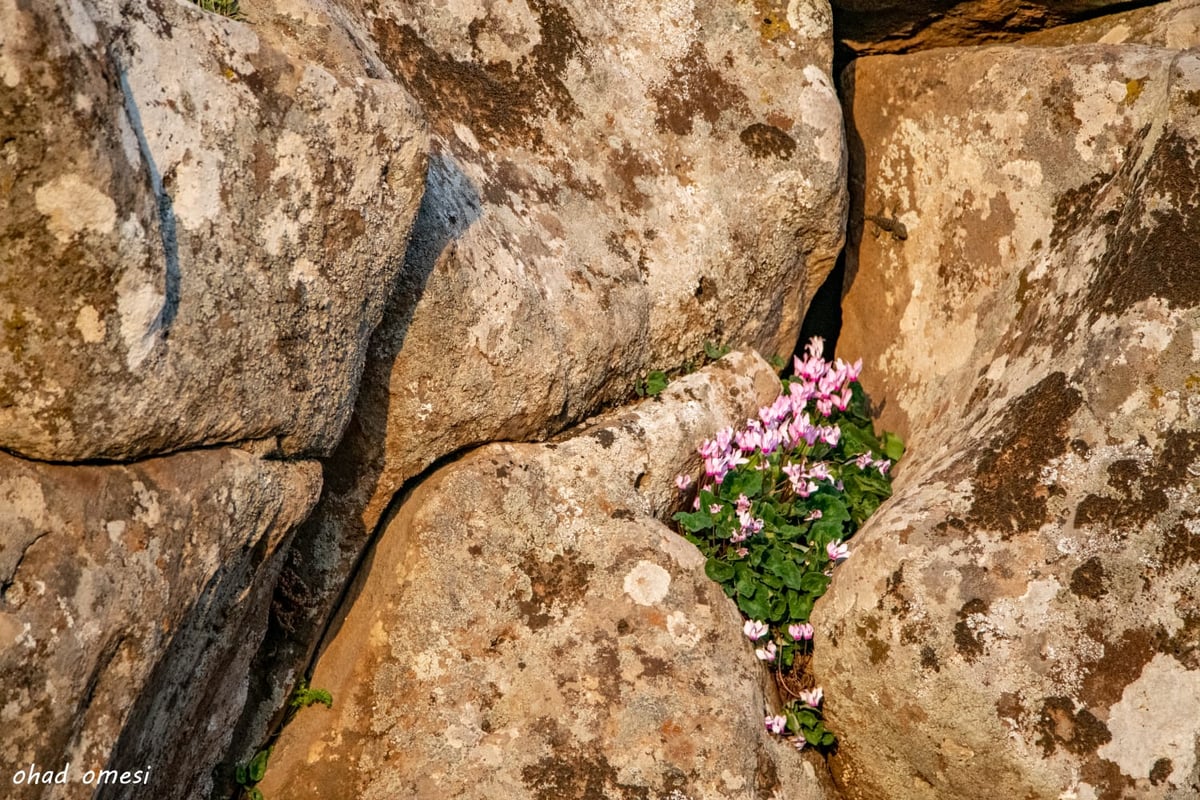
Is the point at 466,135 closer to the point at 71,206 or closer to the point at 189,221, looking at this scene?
the point at 189,221

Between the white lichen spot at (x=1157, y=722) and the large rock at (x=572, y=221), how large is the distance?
243cm

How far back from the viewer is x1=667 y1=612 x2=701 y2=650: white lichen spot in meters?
4.84

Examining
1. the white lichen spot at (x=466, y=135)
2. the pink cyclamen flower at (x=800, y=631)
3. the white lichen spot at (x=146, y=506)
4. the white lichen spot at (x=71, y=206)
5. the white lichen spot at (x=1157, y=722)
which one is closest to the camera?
the white lichen spot at (x=71, y=206)

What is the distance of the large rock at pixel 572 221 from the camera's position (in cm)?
477

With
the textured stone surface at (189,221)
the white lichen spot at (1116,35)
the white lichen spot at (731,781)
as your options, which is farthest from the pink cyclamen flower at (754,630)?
the white lichen spot at (1116,35)

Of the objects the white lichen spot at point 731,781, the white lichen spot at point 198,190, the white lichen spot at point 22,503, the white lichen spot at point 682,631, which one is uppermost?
the white lichen spot at point 198,190

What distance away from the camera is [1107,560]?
4.52 m

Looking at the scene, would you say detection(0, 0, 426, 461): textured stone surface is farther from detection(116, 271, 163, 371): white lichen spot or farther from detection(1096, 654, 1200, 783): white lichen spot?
detection(1096, 654, 1200, 783): white lichen spot

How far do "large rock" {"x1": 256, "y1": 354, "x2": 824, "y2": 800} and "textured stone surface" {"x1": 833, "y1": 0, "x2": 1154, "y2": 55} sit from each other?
11.0 feet

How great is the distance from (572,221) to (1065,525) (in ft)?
8.07

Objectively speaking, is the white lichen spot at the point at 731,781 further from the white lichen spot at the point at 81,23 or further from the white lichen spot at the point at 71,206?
the white lichen spot at the point at 81,23

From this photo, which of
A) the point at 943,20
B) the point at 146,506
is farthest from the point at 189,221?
the point at 943,20

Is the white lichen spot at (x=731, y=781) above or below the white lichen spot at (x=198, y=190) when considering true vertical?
below

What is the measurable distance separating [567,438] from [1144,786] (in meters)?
2.53
